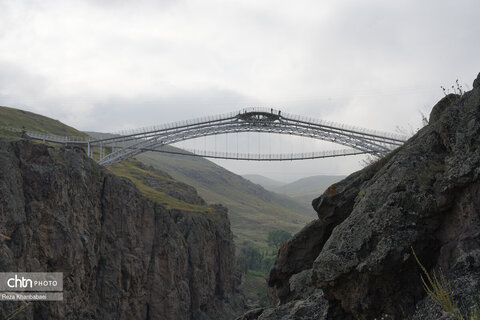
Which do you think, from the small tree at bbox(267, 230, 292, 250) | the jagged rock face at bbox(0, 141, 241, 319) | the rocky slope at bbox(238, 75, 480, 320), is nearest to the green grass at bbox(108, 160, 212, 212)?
the jagged rock face at bbox(0, 141, 241, 319)

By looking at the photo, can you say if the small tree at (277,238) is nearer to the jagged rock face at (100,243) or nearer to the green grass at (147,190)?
the green grass at (147,190)

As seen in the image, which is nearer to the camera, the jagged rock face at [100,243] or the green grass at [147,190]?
the jagged rock face at [100,243]

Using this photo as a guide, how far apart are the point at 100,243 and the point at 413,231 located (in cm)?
4644

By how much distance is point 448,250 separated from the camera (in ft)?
25.9

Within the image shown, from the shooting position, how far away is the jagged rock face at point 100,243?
3653cm

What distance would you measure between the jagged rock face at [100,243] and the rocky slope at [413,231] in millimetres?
26635

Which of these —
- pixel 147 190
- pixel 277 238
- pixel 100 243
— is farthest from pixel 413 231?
pixel 277 238

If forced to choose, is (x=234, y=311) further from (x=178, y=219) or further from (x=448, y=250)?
(x=448, y=250)

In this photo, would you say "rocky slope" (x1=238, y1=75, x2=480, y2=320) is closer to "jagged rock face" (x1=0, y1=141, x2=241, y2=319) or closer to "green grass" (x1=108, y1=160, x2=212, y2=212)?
"jagged rock face" (x1=0, y1=141, x2=241, y2=319)

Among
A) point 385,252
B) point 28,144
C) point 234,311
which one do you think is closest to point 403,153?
point 385,252

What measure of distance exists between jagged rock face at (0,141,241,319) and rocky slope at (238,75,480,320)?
26635 millimetres

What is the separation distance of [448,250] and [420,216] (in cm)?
82

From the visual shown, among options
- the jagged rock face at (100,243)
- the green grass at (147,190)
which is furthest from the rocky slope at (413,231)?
the green grass at (147,190)

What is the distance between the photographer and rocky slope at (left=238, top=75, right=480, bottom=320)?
25.4 feet
